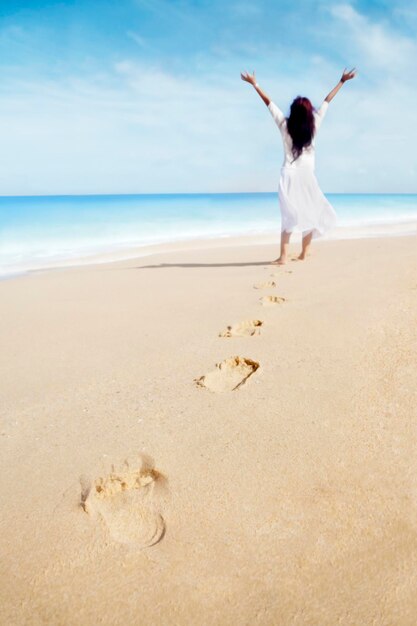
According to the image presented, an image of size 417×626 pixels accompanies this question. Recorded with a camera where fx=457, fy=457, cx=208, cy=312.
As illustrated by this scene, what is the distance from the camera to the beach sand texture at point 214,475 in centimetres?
86

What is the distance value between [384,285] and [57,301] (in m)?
2.16

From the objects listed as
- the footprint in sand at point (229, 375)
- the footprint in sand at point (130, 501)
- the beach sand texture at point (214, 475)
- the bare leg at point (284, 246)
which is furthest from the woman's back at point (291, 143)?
the footprint in sand at point (130, 501)

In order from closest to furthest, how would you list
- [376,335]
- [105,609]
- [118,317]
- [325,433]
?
[105,609], [325,433], [376,335], [118,317]

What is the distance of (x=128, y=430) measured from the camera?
1.38 meters

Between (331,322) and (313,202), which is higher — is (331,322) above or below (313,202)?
below

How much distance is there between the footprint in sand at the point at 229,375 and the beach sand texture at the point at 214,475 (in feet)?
0.09

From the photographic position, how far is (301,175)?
4109mm

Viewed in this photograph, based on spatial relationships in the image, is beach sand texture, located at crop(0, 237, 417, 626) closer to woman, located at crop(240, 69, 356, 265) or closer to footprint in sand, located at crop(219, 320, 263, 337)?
footprint in sand, located at crop(219, 320, 263, 337)

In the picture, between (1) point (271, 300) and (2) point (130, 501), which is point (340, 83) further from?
(2) point (130, 501)

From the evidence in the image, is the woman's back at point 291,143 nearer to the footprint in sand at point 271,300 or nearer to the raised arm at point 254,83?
the raised arm at point 254,83

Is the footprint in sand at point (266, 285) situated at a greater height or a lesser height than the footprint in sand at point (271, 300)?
lesser

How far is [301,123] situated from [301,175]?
0.44 m

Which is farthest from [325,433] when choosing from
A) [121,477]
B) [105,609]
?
[105,609]

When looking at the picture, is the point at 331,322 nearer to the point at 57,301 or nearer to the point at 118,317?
the point at 118,317
